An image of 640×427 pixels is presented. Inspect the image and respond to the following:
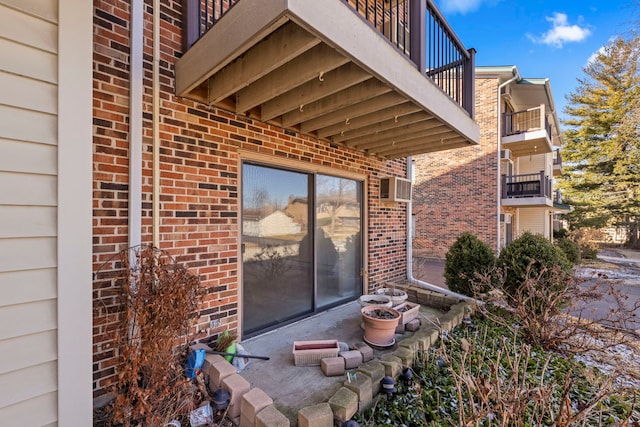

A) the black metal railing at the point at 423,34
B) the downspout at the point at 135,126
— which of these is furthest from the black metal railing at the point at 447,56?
the downspout at the point at 135,126

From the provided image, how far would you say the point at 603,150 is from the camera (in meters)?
15.2

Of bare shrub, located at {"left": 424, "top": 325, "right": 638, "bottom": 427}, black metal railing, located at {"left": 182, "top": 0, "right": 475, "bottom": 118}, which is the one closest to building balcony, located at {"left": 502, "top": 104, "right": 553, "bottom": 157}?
black metal railing, located at {"left": 182, "top": 0, "right": 475, "bottom": 118}

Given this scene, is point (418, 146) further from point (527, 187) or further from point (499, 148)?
point (527, 187)

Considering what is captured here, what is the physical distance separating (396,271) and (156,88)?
4773 millimetres

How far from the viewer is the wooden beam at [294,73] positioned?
2056 millimetres

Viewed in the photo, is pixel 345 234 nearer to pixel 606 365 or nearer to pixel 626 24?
pixel 606 365

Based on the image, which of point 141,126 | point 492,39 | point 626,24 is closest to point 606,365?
point 141,126

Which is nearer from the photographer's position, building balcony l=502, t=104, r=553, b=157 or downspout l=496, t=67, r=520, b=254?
downspout l=496, t=67, r=520, b=254
